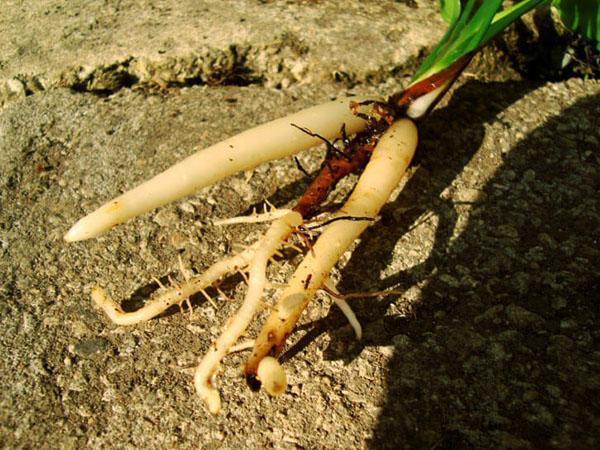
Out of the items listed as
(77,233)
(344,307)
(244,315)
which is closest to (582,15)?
(344,307)

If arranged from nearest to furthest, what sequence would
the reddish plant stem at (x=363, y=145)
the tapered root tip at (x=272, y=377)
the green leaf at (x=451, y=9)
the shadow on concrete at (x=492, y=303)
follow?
the tapered root tip at (x=272, y=377) < the shadow on concrete at (x=492, y=303) < the reddish plant stem at (x=363, y=145) < the green leaf at (x=451, y=9)

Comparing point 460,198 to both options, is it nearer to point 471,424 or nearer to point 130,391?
point 471,424

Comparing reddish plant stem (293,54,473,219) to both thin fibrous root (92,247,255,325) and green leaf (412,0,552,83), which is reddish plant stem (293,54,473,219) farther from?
thin fibrous root (92,247,255,325)

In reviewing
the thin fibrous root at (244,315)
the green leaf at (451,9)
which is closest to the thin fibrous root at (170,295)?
the thin fibrous root at (244,315)

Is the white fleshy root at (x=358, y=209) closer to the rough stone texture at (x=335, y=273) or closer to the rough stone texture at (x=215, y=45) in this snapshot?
the rough stone texture at (x=335, y=273)

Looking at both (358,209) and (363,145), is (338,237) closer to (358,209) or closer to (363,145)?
(358,209)

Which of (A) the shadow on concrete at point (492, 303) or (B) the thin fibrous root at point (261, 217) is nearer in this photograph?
(A) the shadow on concrete at point (492, 303)
